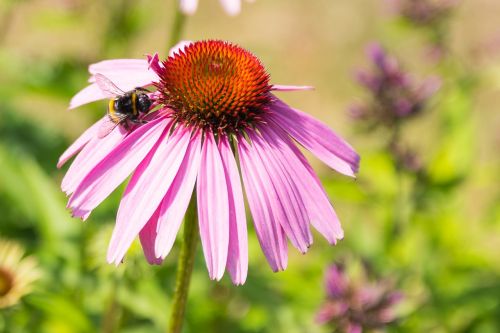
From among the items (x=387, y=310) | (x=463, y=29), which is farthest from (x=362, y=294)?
(x=463, y=29)

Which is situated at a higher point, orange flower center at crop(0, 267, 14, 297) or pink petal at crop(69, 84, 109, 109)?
pink petal at crop(69, 84, 109, 109)

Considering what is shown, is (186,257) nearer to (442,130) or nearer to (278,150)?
(278,150)

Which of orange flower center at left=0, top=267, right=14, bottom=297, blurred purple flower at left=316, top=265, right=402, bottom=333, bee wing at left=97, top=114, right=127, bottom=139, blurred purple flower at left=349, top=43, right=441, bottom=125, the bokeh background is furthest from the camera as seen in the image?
blurred purple flower at left=349, top=43, right=441, bottom=125

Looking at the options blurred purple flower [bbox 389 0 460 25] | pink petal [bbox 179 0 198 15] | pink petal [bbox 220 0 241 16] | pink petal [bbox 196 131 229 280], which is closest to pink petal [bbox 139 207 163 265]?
pink petal [bbox 196 131 229 280]

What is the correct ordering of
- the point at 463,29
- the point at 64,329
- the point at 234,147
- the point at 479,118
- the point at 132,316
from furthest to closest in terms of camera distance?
the point at 463,29, the point at 479,118, the point at 132,316, the point at 64,329, the point at 234,147

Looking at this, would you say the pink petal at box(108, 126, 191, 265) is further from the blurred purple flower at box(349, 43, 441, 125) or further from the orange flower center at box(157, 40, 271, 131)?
the blurred purple flower at box(349, 43, 441, 125)

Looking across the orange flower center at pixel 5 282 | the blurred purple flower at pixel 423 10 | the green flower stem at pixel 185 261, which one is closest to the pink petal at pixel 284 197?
the green flower stem at pixel 185 261
